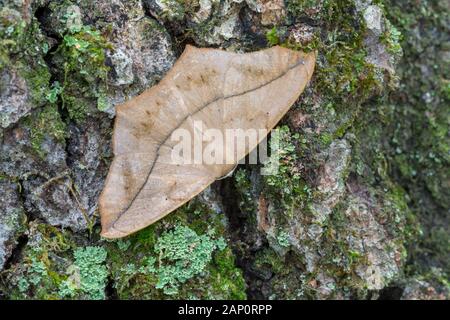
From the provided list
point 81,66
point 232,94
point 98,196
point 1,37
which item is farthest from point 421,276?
point 1,37

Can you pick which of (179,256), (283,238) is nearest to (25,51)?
(179,256)

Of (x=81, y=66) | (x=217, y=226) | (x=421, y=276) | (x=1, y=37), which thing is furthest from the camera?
(x=421, y=276)

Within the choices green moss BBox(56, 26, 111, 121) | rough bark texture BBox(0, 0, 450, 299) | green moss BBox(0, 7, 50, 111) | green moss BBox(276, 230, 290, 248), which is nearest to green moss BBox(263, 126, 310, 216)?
rough bark texture BBox(0, 0, 450, 299)

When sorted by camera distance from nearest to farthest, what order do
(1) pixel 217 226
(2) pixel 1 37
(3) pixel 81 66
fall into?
(2) pixel 1 37 < (3) pixel 81 66 < (1) pixel 217 226

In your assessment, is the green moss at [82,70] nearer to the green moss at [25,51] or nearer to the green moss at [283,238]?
the green moss at [25,51]

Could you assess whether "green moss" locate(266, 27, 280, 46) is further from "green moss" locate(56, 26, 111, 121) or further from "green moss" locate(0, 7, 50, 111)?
"green moss" locate(0, 7, 50, 111)

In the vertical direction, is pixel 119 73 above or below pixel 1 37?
below
